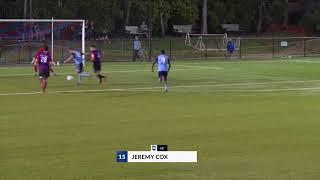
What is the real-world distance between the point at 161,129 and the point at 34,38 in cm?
3325

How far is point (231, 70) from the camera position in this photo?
43000 mm

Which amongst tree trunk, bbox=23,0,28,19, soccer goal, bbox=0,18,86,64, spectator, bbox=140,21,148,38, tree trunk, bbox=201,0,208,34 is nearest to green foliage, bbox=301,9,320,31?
tree trunk, bbox=201,0,208,34

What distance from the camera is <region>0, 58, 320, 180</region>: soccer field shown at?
12.1 m

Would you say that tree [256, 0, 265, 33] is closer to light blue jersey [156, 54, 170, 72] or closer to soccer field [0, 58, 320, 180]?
soccer field [0, 58, 320, 180]

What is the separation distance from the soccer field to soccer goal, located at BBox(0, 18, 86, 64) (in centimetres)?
1607

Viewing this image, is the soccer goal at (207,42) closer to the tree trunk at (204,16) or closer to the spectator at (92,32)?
the tree trunk at (204,16)

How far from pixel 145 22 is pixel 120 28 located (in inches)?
119

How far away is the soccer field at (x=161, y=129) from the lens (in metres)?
12.1

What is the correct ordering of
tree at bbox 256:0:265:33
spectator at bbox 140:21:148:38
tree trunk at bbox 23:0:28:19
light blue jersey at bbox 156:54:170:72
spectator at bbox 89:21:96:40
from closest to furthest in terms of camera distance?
light blue jersey at bbox 156:54:170:72 < tree trunk at bbox 23:0:28:19 < spectator at bbox 89:21:96:40 < spectator at bbox 140:21:148:38 < tree at bbox 256:0:265:33

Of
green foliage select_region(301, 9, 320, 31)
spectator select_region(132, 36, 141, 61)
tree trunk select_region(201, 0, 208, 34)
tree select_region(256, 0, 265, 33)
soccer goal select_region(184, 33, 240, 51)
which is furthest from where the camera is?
tree select_region(256, 0, 265, 33)

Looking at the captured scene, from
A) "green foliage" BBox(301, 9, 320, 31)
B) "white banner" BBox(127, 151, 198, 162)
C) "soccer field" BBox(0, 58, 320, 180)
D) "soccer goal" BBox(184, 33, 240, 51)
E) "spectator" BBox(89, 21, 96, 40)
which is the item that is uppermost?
"green foliage" BBox(301, 9, 320, 31)

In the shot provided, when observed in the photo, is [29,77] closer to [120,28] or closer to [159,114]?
[159,114]

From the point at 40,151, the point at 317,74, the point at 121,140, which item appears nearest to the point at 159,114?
the point at 121,140

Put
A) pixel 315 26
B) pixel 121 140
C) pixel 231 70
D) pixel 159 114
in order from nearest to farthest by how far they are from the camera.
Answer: pixel 121 140 < pixel 159 114 < pixel 231 70 < pixel 315 26
